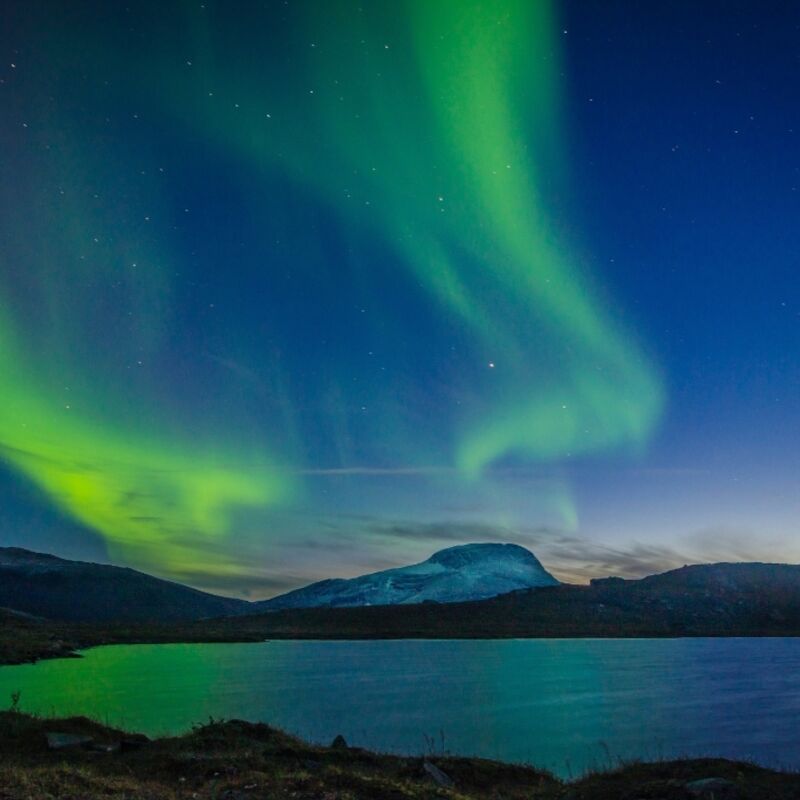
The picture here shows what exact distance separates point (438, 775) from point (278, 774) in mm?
4879

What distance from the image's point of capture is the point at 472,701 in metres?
51.7

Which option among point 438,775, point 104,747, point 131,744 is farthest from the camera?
point 131,744

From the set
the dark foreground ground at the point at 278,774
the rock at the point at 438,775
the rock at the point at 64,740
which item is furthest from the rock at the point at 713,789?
the rock at the point at 64,740

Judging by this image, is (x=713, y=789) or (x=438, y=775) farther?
(x=438, y=775)

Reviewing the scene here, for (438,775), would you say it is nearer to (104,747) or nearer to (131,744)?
(131,744)

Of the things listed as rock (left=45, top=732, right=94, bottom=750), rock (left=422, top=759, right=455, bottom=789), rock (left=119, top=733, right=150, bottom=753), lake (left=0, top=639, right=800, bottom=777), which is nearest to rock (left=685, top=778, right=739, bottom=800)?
rock (left=422, top=759, right=455, bottom=789)

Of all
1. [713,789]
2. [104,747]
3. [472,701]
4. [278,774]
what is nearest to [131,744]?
[104,747]

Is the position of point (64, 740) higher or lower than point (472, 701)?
higher

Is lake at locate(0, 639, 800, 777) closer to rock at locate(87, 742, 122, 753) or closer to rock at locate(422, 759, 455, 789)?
rock at locate(422, 759, 455, 789)

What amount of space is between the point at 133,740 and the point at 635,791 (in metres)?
17.0

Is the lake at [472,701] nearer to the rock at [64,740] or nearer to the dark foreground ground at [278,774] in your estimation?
the dark foreground ground at [278,774]

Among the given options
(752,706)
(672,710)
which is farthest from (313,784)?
(752,706)

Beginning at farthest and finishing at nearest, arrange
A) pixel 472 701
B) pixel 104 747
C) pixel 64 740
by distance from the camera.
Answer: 1. pixel 472 701
2. pixel 64 740
3. pixel 104 747

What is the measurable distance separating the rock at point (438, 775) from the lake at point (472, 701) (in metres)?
8.46
